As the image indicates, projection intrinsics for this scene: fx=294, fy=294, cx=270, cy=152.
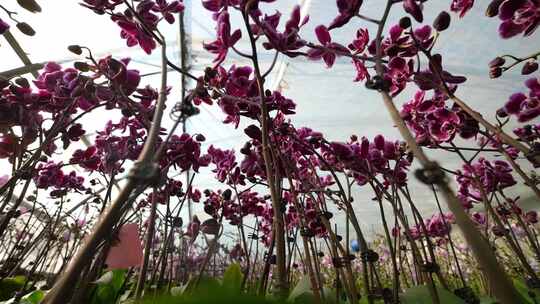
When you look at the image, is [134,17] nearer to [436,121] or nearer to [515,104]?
[436,121]

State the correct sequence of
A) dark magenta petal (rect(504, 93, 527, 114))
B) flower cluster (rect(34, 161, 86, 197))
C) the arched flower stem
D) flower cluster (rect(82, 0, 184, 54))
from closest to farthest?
the arched flower stem → flower cluster (rect(82, 0, 184, 54)) → dark magenta petal (rect(504, 93, 527, 114)) → flower cluster (rect(34, 161, 86, 197))

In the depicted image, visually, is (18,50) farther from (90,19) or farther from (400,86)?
(400,86)

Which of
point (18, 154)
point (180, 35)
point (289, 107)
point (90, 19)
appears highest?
point (180, 35)

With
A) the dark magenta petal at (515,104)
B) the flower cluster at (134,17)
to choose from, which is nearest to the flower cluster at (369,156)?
the dark magenta petal at (515,104)

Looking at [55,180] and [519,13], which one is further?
[55,180]

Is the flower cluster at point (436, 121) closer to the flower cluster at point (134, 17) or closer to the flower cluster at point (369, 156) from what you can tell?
the flower cluster at point (369, 156)

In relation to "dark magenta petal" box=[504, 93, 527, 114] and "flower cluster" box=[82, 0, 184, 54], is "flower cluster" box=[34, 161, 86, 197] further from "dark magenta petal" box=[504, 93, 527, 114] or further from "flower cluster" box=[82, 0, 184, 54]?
"dark magenta petal" box=[504, 93, 527, 114]

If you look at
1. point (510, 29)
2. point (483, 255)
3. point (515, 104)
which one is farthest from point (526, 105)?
point (483, 255)

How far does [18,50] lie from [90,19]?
0.50 m

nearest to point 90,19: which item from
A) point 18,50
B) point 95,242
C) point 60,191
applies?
point 18,50

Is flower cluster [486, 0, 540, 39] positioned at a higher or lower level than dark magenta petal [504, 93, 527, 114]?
higher

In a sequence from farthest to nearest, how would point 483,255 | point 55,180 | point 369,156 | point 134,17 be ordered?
1. point 55,180
2. point 369,156
3. point 134,17
4. point 483,255

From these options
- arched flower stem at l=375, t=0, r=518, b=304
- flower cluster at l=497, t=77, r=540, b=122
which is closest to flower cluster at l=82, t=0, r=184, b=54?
arched flower stem at l=375, t=0, r=518, b=304

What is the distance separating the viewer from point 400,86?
50 centimetres
